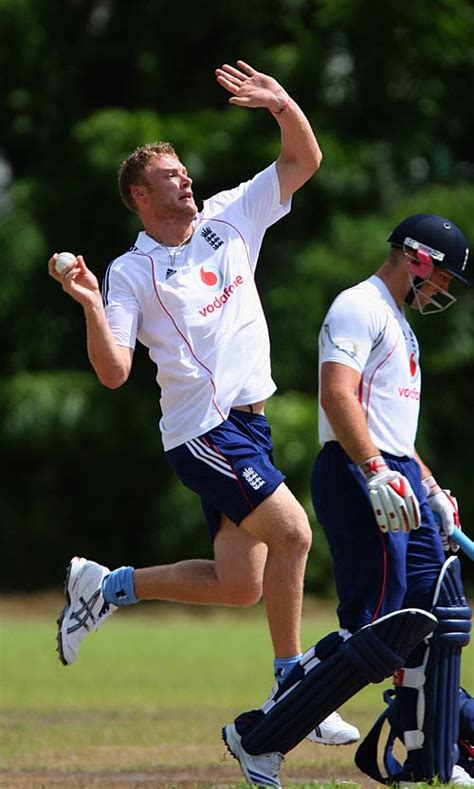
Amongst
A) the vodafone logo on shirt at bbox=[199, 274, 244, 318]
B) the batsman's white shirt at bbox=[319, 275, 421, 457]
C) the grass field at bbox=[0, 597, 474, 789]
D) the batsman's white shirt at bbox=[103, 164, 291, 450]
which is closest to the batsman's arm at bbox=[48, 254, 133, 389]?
the batsman's white shirt at bbox=[103, 164, 291, 450]

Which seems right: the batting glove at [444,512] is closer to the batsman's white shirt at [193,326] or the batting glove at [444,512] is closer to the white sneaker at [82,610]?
the batsman's white shirt at [193,326]

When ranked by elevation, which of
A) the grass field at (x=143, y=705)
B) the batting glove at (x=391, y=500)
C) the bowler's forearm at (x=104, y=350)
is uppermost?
the bowler's forearm at (x=104, y=350)

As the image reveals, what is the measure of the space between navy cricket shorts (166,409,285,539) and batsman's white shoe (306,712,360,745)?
3.08ft

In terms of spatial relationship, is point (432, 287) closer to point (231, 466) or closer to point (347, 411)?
point (347, 411)

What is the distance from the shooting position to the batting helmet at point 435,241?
6809 mm

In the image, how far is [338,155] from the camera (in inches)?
1043

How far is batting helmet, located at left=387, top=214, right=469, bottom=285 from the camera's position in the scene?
681 centimetres

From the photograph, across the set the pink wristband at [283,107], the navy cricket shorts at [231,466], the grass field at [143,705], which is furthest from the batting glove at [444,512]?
the pink wristband at [283,107]

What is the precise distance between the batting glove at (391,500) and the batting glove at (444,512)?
2.49ft

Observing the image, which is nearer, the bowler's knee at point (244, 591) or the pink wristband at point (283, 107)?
the bowler's knee at point (244, 591)

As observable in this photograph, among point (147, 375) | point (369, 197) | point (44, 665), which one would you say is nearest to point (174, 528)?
point (147, 375)

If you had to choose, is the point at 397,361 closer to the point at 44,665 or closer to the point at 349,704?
the point at 349,704

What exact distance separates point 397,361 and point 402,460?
1.35 ft

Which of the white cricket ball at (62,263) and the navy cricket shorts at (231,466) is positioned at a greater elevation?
the white cricket ball at (62,263)
